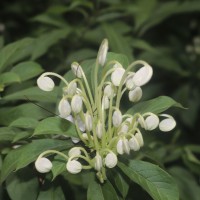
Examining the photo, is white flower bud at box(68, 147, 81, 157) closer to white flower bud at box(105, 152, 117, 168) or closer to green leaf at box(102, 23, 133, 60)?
white flower bud at box(105, 152, 117, 168)

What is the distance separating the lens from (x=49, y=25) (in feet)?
7.52

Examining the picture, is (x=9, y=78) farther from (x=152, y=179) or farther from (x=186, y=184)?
(x=186, y=184)

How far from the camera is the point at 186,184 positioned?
A: 180cm

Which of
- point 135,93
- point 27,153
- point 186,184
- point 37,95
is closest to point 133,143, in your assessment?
point 135,93

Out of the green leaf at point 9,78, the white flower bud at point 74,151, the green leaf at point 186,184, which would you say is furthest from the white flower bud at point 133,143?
the green leaf at point 186,184

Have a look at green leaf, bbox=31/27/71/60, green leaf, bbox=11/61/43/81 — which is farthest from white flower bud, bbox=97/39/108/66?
green leaf, bbox=31/27/71/60

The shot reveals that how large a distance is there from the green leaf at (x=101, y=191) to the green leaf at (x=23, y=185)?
0.59 ft

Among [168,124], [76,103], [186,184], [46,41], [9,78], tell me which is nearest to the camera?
[76,103]

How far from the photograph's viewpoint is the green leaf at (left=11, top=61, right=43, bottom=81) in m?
1.42

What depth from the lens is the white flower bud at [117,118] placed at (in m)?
Answer: 1.10

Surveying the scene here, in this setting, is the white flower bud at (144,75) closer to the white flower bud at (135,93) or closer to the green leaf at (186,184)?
the white flower bud at (135,93)

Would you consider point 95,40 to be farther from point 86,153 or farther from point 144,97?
point 86,153

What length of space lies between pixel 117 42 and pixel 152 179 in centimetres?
93

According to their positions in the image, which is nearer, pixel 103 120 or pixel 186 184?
pixel 103 120
